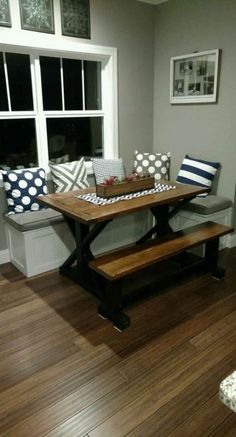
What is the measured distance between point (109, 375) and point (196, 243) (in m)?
1.20

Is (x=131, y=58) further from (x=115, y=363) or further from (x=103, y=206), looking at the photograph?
(x=115, y=363)

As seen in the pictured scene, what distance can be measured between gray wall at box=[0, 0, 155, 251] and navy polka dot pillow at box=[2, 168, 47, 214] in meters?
0.16

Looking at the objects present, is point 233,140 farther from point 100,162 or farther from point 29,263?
point 29,263

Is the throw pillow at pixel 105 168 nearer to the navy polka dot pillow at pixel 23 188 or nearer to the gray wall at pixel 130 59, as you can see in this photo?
the gray wall at pixel 130 59

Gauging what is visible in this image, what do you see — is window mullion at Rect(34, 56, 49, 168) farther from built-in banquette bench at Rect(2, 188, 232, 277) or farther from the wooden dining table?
the wooden dining table

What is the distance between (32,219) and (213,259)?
164 cm

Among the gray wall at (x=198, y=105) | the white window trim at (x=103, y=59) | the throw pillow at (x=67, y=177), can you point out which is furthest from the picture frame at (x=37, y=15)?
the gray wall at (x=198, y=105)

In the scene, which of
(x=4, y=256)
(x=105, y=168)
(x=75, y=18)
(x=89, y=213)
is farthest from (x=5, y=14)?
(x=4, y=256)

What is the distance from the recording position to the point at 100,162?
3.51m

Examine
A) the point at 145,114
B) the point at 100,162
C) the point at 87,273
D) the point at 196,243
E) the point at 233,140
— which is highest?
the point at 145,114

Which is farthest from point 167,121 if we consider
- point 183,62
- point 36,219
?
point 36,219

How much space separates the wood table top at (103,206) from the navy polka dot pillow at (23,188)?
0.43 meters

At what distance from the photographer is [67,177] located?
3.23 m

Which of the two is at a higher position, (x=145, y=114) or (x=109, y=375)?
(x=145, y=114)
